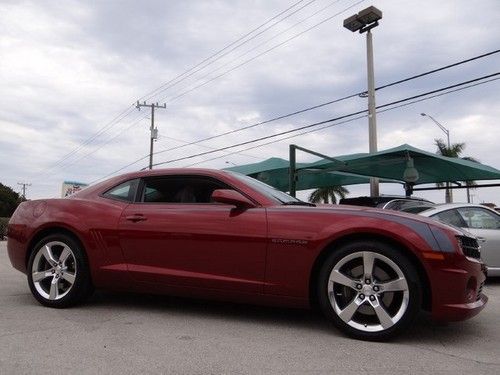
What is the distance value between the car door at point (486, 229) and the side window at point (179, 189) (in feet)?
13.7

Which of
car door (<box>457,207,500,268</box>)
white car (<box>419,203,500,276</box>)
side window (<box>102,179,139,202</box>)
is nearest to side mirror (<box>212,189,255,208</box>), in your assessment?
side window (<box>102,179,139,202</box>)

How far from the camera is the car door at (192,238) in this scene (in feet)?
14.2

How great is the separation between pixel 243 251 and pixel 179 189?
1.01 metres

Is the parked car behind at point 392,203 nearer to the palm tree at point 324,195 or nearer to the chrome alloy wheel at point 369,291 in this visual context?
the chrome alloy wheel at point 369,291

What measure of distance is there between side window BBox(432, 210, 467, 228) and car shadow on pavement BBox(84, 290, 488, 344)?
2724mm

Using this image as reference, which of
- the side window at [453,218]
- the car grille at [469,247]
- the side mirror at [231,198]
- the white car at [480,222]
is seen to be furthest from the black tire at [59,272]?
the side window at [453,218]

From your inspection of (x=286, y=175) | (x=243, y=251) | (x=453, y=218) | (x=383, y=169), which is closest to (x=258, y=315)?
(x=243, y=251)

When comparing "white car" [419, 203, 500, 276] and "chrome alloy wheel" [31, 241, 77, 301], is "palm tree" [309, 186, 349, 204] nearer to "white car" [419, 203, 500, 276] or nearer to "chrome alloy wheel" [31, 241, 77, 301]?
"white car" [419, 203, 500, 276]

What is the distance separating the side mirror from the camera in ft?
14.2

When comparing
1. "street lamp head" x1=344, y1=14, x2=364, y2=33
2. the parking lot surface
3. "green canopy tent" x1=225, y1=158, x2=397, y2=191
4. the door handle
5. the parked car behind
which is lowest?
the parking lot surface

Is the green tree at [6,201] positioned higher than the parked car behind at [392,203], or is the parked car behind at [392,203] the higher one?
the green tree at [6,201]

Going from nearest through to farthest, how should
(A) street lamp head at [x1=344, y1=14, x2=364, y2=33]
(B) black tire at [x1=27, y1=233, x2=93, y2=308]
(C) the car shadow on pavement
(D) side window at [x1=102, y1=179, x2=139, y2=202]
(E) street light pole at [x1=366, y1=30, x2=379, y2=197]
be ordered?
(C) the car shadow on pavement
(B) black tire at [x1=27, y1=233, x2=93, y2=308]
(D) side window at [x1=102, y1=179, x2=139, y2=202]
(E) street light pole at [x1=366, y1=30, x2=379, y2=197]
(A) street lamp head at [x1=344, y1=14, x2=364, y2=33]

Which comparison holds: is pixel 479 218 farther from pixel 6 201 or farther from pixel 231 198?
pixel 6 201

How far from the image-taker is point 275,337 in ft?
13.2
